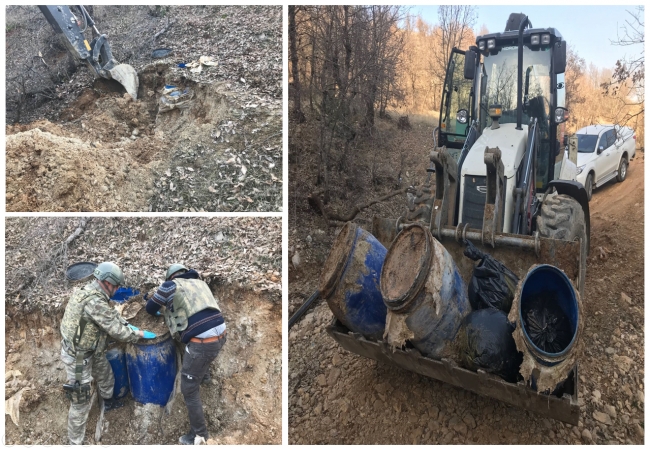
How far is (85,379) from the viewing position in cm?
405

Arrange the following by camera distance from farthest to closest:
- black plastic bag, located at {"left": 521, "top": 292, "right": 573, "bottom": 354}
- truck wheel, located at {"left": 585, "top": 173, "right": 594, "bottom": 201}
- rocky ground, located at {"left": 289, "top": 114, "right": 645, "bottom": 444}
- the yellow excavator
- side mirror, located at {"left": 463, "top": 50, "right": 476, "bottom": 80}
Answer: truck wheel, located at {"left": 585, "top": 173, "right": 594, "bottom": 201}
the yellow excavator
side mirror, located at {"left": 463, "top": 50, "right": 476, "bottom": 80}
rocky ground, located at {"left": 289, "top": 114, "right": 645, "bottom": 444}
black plastic bag, located at {"left": 521, "top": 292, "right": 573, "bottom": 354}

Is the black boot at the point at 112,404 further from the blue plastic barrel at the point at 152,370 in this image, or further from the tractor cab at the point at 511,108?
the tractor cab at the point at 511,108

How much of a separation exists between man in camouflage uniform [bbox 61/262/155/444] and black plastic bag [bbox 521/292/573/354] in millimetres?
3230

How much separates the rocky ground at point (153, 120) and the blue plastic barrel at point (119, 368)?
1.41 metres

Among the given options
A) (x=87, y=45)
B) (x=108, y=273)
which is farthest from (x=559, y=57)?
(x=87, y=45)

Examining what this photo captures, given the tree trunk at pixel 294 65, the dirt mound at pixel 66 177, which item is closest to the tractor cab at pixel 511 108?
the tree trunk at pixel 294 65

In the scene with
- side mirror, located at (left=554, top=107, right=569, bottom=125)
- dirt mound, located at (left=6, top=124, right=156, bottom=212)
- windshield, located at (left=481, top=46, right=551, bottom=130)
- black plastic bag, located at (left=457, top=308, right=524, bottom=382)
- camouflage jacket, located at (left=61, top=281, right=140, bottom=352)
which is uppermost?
windshield, located at (left=481, top=46, right=551, bottom=130)

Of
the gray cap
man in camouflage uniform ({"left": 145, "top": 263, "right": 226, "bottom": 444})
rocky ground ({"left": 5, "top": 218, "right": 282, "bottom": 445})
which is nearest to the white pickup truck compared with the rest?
rocky ground ({"left": 5, "top": 218, "right": 282, "bottom": 445})

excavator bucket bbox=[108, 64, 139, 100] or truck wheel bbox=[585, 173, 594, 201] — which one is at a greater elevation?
excavator bucket bbox=[108, 64, 139, 100]

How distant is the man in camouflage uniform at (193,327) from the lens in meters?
3.87

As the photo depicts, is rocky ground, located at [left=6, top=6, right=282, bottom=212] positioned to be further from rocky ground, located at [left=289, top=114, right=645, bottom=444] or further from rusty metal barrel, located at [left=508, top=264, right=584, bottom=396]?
rusty metal barrel, located at [left=508, top=264, right=584, bottom=396]

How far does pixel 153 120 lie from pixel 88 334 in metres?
3.20

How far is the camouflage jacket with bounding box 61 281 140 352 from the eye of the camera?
3914 mm

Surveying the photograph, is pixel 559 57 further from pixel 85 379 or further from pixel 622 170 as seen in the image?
pixel 622 170
